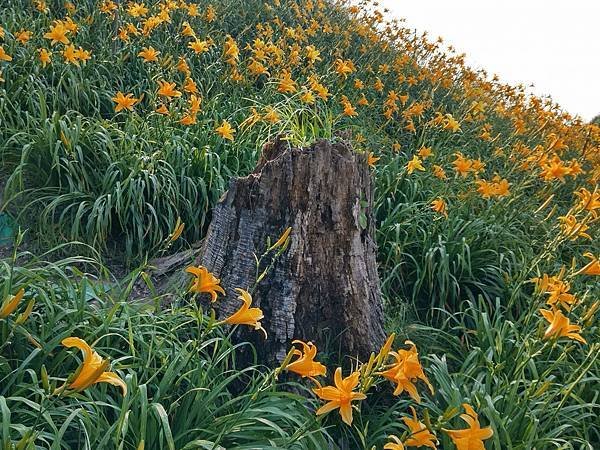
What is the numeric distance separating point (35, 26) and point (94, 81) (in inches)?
34.9

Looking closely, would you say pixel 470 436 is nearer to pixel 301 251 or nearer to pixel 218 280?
pixel 218 280

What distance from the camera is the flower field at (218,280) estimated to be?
1.77 metres

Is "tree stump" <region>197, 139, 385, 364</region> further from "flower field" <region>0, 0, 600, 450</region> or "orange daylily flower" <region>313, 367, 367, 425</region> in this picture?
"orange daylily flower" <region>313, 367, 367, 425</region>

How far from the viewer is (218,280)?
5.85 feet

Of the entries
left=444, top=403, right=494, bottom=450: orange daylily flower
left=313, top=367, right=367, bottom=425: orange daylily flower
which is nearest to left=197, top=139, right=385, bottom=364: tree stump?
left=313, top=367, right=367, bottom=425: orange daylily flower

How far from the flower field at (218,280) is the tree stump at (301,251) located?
70mm

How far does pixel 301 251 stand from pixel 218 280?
64 cm

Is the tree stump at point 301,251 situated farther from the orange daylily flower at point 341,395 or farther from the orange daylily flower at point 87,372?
the orange daylily flower at point 87,372

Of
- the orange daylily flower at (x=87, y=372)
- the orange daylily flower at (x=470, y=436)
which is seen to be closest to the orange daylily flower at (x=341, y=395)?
the orange daylily flower at (x=470, y=436)

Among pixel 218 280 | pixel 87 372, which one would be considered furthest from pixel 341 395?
pixel 87 372

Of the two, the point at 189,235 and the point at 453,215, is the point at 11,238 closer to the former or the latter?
the point at 189,235

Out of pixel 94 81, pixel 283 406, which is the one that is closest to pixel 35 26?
pixel 94 81

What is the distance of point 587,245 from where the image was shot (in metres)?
4.22

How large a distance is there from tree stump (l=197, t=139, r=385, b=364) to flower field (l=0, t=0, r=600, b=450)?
7 cm
